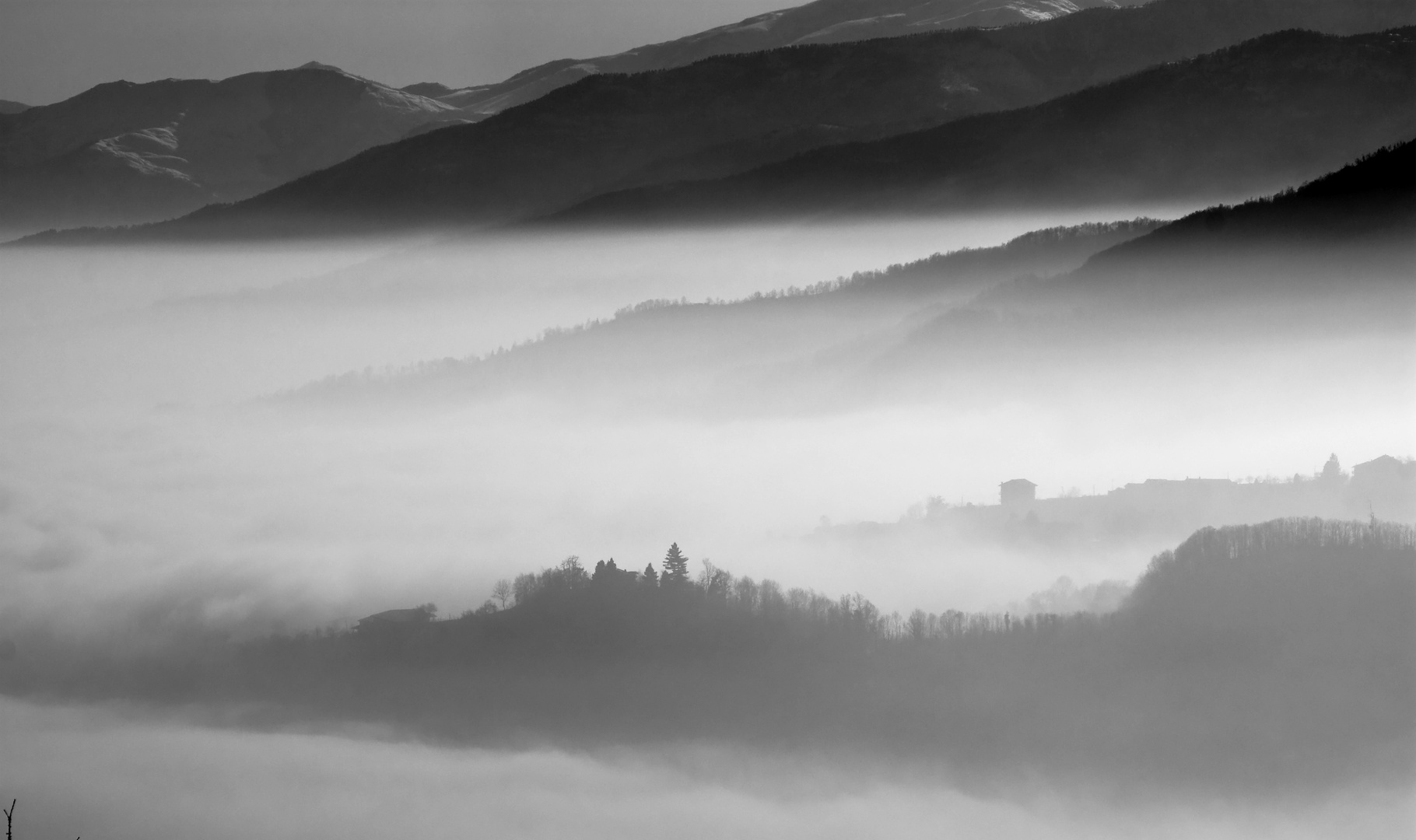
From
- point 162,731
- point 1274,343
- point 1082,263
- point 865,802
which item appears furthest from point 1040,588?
point 162,731

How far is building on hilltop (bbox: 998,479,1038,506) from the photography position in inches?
5659

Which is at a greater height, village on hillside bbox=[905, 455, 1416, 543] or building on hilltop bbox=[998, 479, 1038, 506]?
building on hilltop bbox=[998, 479, 1038, 506]

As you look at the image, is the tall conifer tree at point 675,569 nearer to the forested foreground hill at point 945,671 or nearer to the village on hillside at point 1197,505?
the forested foreground hill at point 945,671

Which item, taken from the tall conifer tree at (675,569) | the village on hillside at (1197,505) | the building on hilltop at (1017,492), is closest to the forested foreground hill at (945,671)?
the tall conifer tree at (675,569)

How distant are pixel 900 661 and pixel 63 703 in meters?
113

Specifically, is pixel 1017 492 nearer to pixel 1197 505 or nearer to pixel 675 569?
pixel 1197 505

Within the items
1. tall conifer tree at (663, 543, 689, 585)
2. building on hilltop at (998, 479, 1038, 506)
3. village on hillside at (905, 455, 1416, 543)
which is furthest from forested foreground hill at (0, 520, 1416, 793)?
building on hilltop at (998, 479, 1038, 506)

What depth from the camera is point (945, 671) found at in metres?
148

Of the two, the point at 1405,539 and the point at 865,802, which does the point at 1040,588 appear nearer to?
the point at 1405,539

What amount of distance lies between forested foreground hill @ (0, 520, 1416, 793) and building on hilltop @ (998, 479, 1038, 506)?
38.5ft

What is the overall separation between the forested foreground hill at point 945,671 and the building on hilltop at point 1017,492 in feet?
38.5

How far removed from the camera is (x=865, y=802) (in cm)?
15812

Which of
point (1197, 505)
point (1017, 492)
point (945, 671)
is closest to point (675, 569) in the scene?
point (945, 671)

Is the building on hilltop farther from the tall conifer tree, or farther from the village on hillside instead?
the tall conifer tree
